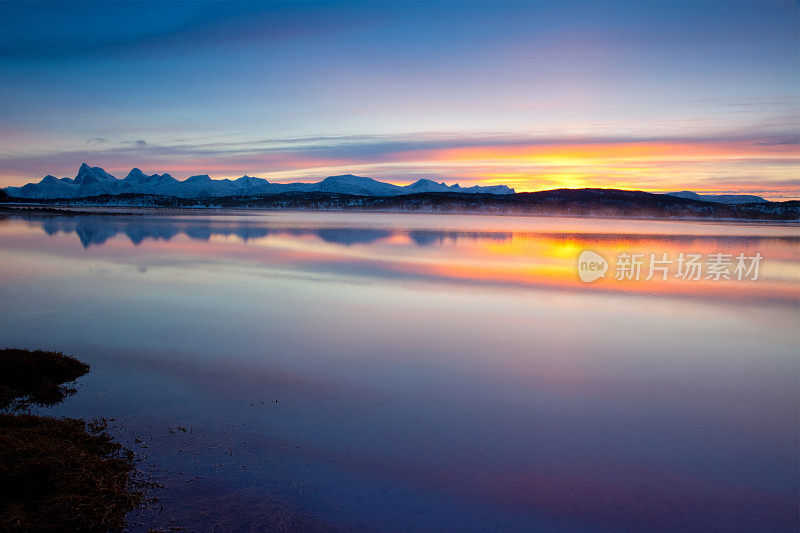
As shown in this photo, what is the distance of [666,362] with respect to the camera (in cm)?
839

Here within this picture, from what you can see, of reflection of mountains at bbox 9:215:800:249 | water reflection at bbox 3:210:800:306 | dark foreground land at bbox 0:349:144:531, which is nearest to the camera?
dark foreground land at bbox 0:349:144:531

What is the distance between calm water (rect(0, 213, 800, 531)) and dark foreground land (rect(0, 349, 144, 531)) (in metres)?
0.28

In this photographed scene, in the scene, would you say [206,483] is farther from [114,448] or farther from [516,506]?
[516,506]

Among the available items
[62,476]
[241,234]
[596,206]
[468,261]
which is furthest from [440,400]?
[596,206]

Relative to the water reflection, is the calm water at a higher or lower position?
lower

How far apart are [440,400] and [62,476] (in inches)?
164

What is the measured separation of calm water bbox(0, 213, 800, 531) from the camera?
14.4ft

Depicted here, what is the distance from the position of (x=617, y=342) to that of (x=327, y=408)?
629cm

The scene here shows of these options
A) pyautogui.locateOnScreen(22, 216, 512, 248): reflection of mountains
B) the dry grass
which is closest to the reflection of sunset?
pyautogui.locateOnScreen(22, 216, 512, 248): reflection of mountains

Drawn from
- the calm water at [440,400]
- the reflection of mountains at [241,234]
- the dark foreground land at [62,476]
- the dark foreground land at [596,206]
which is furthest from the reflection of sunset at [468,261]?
the dark foreground land at [596,206]

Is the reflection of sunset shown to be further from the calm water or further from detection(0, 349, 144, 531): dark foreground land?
detection(0, 349, 144, 531): dark foreground land

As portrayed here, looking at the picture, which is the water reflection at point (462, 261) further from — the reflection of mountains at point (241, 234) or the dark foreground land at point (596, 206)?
the dark foreground land at point (596, 206)

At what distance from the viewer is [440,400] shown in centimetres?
648

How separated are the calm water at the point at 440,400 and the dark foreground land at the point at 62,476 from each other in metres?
0.28
